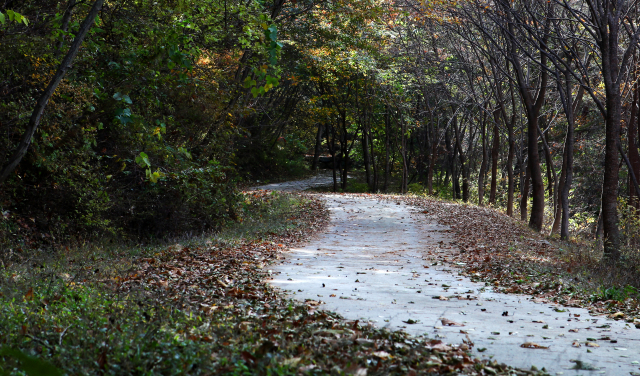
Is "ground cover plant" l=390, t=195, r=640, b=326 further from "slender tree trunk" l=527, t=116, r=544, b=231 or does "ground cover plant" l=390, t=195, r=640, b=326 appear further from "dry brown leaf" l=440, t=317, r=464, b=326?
"slender tree trunk" l=527, t=116, r=544, b=231

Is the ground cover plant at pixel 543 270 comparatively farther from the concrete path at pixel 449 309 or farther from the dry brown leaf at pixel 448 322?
the dry brown leaf at pixel 448 322

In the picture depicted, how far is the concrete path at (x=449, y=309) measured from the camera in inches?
170

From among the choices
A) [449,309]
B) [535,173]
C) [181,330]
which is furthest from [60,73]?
[535,173]

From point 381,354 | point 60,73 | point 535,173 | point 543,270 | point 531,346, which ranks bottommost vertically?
point 543,270

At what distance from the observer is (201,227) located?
43.5 feet

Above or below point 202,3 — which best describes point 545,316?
below

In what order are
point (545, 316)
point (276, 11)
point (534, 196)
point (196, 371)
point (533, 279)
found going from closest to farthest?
point (196, 371) → point (545, 316) → point (533, 279) → point (276, 11) → point (534, 196)

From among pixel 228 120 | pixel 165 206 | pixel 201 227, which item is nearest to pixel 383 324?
pixel 165 206

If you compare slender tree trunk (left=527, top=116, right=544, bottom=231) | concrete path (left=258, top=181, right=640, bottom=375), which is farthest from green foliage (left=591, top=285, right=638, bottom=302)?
slender tree trunk (left=527, top=116, right=544, bottom=231)

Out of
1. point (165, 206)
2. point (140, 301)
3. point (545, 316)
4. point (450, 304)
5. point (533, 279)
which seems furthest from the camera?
point (165, 206)

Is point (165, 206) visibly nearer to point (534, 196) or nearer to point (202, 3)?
point (202, 3)

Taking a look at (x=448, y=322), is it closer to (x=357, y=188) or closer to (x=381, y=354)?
(x=381, y=354)

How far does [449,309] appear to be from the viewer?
20.0 ft

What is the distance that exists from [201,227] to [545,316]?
30.9ft
